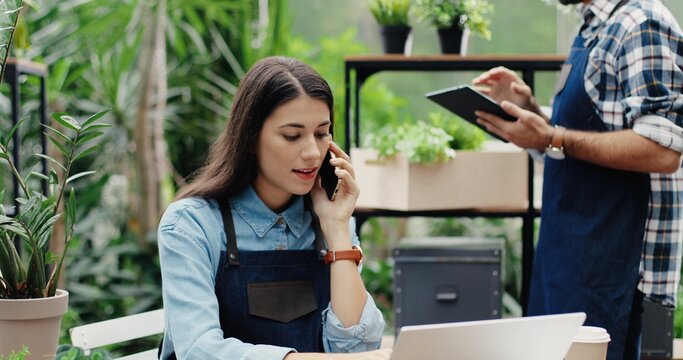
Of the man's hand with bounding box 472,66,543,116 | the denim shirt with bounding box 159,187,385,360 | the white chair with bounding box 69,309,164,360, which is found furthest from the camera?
the man's hand with bounding box 472,66,543,116

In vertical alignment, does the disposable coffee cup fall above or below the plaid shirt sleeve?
below

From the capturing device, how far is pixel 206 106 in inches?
222

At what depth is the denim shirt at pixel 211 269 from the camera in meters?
1.67

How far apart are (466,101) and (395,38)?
32.7 inches

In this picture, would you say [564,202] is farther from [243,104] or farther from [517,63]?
[243,104]

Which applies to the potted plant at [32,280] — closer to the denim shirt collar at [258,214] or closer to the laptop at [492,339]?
the denim shirt collar at [258,214]

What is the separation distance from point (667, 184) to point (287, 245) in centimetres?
113

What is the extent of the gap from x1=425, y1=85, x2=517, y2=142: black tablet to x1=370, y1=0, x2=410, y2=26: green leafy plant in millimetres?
771

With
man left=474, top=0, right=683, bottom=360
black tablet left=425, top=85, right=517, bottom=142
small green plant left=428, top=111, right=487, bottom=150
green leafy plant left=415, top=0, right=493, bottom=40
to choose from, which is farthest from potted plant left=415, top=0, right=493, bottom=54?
man left=474, top=0, right=683, bottom=360

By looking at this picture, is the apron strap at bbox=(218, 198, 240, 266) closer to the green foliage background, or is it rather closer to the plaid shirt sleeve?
the plaid shirt sleeve

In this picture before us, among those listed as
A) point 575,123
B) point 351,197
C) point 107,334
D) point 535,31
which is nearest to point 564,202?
point 575,123

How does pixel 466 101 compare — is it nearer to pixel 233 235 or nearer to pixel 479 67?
pixel 479 67

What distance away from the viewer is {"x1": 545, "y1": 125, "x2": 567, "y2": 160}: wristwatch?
2520mm

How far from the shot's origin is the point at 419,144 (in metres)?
3.14
